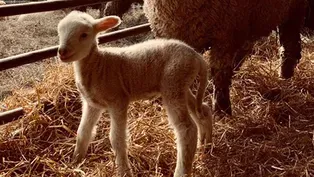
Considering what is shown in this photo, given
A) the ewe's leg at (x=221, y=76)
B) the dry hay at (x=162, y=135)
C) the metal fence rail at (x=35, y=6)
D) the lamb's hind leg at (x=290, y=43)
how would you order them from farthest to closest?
the lamb's hind leg at (x=290, y=43) < the ewe's leg at (x=221, y=76) < the metal fence rail at (x=35, y=6) < the dry hay at (x=162, y=135)

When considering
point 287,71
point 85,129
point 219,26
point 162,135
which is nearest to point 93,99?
point 85,129

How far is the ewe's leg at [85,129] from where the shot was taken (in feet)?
10.5

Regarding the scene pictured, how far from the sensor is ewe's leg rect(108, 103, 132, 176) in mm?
2924

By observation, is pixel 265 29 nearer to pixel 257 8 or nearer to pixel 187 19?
pixel 257 8

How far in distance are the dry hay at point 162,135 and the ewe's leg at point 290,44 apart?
0.60 feet

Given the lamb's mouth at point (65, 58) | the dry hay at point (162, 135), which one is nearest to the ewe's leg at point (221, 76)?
the dry hay at point (162, 135)

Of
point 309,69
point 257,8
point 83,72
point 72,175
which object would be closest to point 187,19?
point 257,8

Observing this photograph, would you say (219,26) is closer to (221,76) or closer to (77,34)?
(221,76)

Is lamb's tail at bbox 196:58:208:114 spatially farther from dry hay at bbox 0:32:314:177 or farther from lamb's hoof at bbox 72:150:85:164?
lamb's hoof at bbox 72:150:85:164

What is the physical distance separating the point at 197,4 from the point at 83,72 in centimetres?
108

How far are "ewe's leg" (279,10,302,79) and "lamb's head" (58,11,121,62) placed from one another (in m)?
2.36

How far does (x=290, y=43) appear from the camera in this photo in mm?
4773

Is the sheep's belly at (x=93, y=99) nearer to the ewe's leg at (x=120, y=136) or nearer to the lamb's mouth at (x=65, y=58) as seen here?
the ewe's leg at (x=120, y=136)

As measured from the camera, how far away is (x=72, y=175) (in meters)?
3.05
